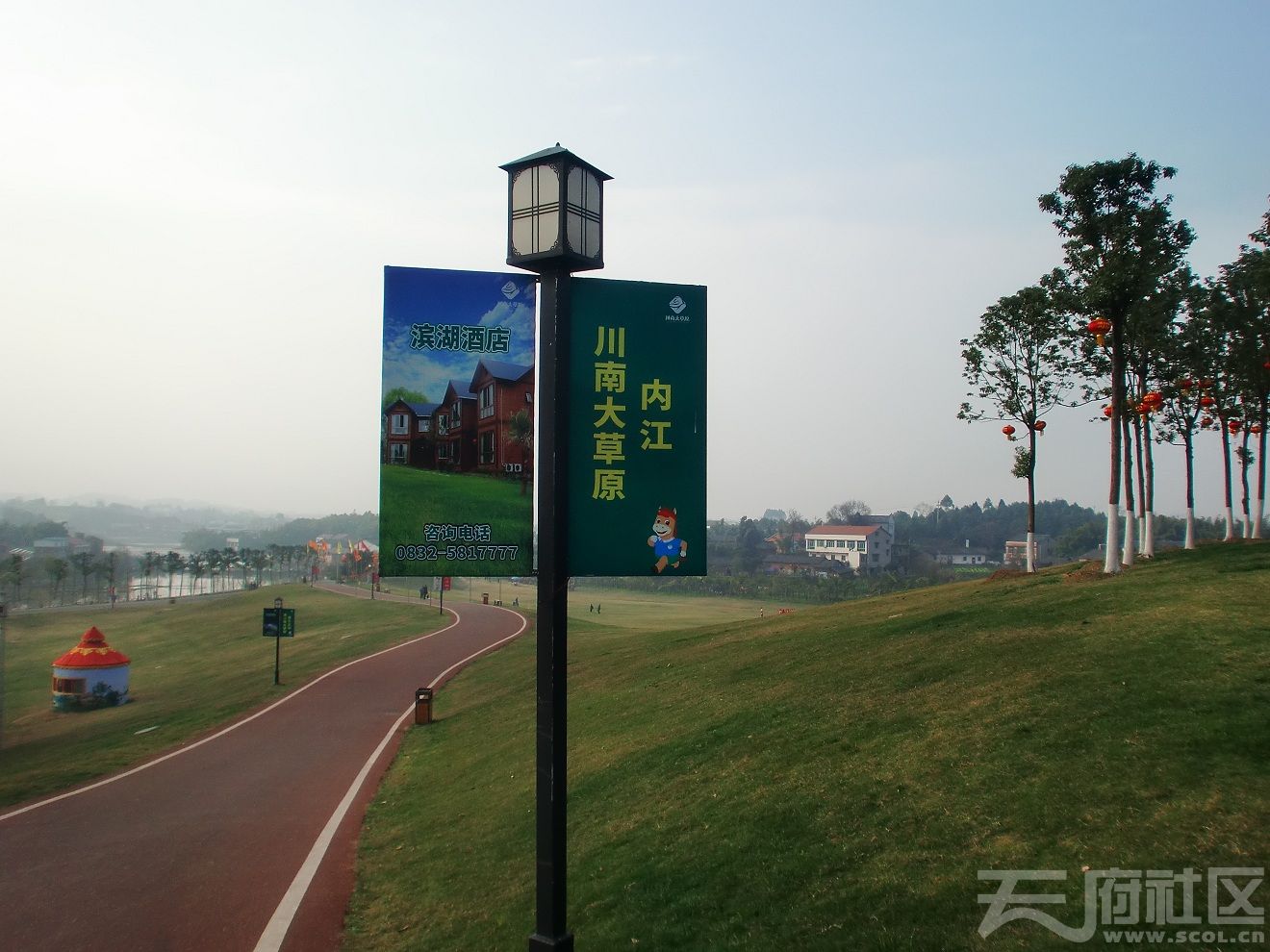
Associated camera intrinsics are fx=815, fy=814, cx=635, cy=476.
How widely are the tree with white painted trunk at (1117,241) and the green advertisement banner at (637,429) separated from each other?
2483 centimetres

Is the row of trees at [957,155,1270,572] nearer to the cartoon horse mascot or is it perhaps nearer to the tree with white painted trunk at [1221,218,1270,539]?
the tree with white painted trunk at [1221,218,1270,539]

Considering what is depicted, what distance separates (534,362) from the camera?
751cm

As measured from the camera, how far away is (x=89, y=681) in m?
42.9

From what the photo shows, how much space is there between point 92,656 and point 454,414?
46.2 meters

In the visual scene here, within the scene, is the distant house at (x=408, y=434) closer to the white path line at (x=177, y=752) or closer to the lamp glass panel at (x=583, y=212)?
the lamp glass panel at (x=583, y=212)

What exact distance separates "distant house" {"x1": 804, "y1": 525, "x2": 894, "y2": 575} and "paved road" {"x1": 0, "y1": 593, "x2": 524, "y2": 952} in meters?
122

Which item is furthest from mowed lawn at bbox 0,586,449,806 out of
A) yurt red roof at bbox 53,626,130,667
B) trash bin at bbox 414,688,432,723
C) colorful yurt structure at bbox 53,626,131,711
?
trash bin at bbox 414,688,432,723

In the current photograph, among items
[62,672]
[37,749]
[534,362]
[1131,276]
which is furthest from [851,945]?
[62,672]

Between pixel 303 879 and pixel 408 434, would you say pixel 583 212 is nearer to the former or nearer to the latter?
pixel 408 434

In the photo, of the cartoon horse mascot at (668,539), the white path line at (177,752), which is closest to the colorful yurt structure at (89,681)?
the white path line at (177,752)

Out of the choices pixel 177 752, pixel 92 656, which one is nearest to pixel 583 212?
pixel 177 752

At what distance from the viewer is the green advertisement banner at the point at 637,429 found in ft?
24.4

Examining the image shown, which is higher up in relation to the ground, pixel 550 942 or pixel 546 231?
pixel 546 231

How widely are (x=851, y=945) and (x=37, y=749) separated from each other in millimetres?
35938
